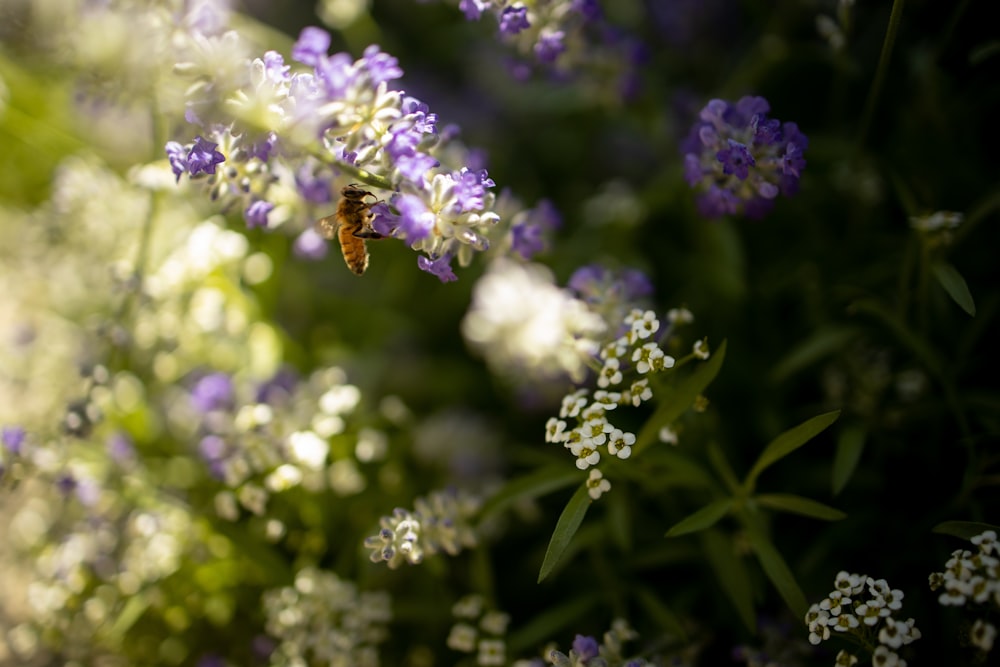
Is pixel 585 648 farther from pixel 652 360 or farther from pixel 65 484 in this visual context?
pixel 65 484

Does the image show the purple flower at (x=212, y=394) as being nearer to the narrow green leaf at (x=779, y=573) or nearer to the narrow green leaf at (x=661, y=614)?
the narrow green leaf at (x=661, y=614)

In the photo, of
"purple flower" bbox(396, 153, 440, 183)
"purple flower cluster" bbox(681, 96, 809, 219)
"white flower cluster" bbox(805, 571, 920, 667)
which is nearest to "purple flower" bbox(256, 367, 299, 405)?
"purple flower" bbox(396, 153, 440, 183)

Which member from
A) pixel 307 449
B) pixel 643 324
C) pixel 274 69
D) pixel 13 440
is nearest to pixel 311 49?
pixel 274 69

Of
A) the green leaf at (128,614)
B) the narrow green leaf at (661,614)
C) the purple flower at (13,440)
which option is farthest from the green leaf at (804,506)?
the purple flower at (13,440)

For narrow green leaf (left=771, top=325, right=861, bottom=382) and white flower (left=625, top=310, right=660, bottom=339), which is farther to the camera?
narrow green leaf (left=771, top=325, right=861, bottom=382)

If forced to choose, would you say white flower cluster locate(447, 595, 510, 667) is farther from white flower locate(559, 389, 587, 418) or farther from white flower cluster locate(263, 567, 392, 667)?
white flower locate(559, 389, 587, 418)
